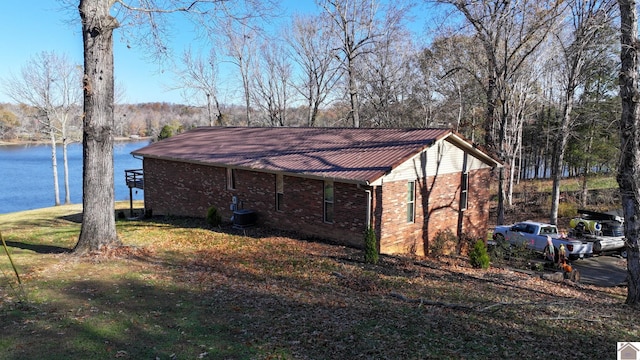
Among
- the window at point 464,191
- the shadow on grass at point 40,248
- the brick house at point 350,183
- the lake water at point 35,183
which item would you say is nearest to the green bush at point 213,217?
the brick house at point 350,183

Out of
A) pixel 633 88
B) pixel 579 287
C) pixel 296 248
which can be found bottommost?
pixel 579 287

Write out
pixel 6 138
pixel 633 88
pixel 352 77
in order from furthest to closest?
1. pixel 6 138
2. pixel 352 77
3. pixel 633 88

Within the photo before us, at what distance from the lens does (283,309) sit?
25.6 feet

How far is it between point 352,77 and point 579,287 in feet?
67.9

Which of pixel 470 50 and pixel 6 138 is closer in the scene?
pixel 470 50

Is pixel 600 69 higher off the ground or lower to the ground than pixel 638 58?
higher

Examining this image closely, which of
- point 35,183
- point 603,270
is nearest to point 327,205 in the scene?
point 603,270

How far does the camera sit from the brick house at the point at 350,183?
13.8 meters

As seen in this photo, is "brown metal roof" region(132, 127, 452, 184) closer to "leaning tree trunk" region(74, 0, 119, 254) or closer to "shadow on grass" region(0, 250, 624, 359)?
"shadow on grass" region(0, 250, 624, 359)

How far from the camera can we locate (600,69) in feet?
80.4

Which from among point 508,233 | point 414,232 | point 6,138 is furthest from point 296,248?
point 6,138

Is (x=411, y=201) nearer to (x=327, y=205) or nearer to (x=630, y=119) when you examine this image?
(x=327, y=205)

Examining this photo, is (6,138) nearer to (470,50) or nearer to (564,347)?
(470,50)

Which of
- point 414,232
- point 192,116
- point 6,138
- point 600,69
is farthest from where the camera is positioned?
point 192,116
